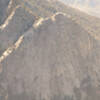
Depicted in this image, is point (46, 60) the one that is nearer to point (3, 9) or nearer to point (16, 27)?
point (16, 27)

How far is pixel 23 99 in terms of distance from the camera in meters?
18.8

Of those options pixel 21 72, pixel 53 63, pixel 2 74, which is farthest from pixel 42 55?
pixel 2 74

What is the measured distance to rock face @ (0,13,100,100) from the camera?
1902cm

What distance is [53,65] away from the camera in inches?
804

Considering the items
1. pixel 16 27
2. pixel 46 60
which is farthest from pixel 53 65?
pixel 16 27

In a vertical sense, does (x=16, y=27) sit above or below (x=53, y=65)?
above

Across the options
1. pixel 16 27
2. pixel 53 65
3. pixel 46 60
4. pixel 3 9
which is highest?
pixel 3 9

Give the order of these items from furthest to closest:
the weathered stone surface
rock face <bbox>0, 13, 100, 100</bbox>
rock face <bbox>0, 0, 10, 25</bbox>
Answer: rock face <bbox>0, 0, 10, 25</bbox> → the weathered stone surface → rock face <bbox>0, 13, 100, 100</bbox>

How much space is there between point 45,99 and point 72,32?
906cm

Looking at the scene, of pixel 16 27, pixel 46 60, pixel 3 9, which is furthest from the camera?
pixel 3 9

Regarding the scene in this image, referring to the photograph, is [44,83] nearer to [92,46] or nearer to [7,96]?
[7,96]

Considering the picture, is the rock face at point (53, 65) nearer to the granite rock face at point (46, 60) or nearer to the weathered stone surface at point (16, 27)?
the granite rock face at point (46, 60)

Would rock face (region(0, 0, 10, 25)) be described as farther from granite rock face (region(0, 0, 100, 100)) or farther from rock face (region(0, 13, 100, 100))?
rock face (region(0, 13, 100, 100))

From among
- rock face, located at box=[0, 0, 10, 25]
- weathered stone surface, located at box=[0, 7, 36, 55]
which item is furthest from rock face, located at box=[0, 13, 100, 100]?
rock face, located at box=[0, 0, 10, 25]
